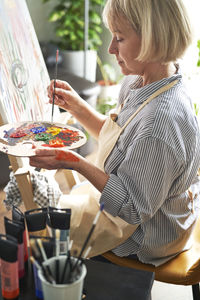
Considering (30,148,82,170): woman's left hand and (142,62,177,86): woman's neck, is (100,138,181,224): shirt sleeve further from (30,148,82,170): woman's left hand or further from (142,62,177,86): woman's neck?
(142,62,177,86): woman's neck

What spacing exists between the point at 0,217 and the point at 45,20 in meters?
2.78

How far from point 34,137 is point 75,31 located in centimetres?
321

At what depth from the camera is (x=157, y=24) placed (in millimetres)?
1252

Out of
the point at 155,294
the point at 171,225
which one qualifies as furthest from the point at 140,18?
the point at 155,294

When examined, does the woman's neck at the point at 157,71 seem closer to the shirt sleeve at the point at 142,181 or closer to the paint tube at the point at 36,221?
the shirt sleeve at the point at 142,181

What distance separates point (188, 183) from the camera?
4.50 ft

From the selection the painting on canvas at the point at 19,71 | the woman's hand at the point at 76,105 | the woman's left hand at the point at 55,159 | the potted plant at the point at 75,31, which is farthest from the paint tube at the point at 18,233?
the potted plant at the point at 75,31

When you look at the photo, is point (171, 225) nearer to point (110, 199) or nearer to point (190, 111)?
point (110, 199)

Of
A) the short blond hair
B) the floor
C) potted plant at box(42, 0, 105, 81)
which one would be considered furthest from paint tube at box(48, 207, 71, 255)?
potted plant at box(42, 0, 105, 81)

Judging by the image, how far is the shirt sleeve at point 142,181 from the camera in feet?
4.05

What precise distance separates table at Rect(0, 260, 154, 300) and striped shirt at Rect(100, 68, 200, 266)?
178mm

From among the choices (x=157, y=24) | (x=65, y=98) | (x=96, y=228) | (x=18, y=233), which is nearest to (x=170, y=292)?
(x=96, y=228)

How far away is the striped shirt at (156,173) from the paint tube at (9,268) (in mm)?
391

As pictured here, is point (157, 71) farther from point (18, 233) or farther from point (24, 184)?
point (18, 233)
